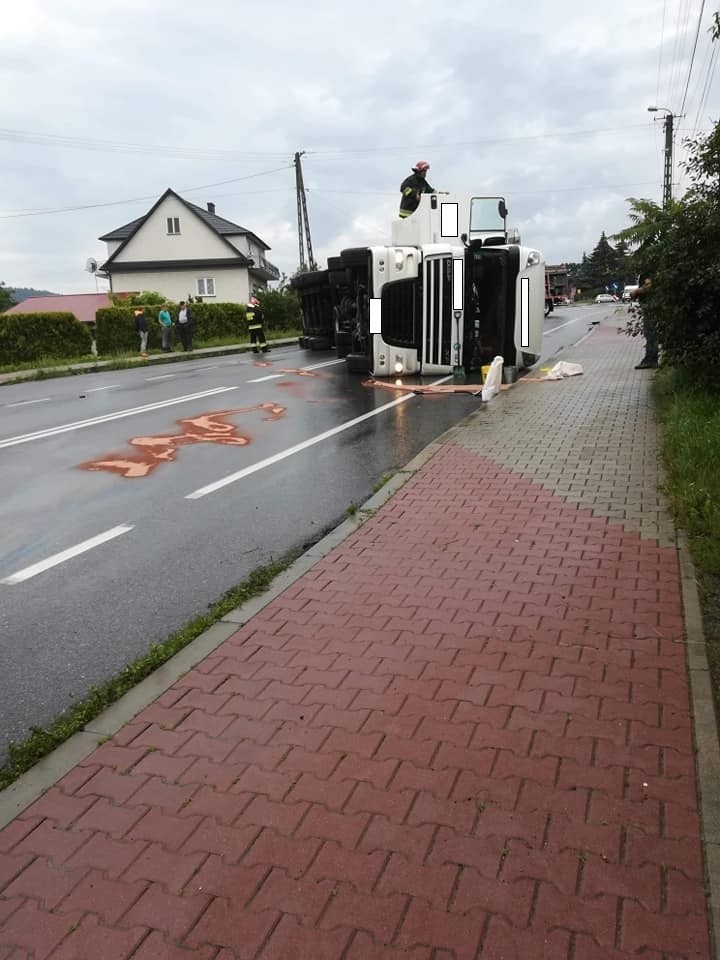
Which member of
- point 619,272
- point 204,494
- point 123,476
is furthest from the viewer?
point 619,272

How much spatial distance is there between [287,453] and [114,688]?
5793mm

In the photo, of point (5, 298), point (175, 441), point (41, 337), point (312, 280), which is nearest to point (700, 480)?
point (175, 441)

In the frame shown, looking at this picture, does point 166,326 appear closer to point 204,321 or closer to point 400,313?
point 204,321

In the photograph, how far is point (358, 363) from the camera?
56.4ft

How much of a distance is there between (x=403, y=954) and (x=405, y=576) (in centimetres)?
301

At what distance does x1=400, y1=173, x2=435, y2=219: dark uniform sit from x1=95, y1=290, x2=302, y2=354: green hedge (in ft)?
50.5

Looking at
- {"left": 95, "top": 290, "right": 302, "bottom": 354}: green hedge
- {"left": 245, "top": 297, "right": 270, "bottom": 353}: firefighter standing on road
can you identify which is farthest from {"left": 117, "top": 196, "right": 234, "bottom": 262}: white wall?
{"left": 245, "top": 297, "right": 270, "bottom": 353}: firefighter standing on road

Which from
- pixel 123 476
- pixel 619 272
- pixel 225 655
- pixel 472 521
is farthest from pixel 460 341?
pixel 225 655

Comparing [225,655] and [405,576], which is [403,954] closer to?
[225,655]

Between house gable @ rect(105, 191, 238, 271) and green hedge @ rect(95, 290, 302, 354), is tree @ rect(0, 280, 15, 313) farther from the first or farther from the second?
green hedge @ rect(95, 290, 302, 354)

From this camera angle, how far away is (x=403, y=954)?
2.33 m

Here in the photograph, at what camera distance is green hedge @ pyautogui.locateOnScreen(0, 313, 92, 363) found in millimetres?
25891

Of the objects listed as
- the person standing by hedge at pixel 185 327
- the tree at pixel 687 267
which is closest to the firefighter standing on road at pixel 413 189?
the tree at pixel 687 267

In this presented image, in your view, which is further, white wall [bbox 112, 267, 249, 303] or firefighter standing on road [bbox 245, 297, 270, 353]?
white wall [bbox 112, 267, 249, 303]
